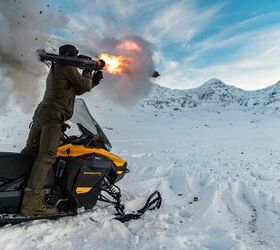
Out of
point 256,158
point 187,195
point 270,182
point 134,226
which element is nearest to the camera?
point 134,226

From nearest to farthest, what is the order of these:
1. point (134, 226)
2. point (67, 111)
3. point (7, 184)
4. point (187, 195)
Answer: point (7, 184), point (67, 111), point (134, 226), point (187, 195)

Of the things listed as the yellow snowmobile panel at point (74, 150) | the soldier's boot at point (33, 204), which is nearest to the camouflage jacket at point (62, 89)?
the yellow snowmobile panel at point (74, 150)

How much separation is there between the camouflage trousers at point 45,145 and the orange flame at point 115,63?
2572 mm

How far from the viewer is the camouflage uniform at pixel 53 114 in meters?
4.94

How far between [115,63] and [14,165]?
3.38 meters

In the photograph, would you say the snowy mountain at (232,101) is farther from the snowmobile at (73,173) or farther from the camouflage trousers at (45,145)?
the camouflage trousers at (45,145)

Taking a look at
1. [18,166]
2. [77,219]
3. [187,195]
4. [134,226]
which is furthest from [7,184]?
[187,195]

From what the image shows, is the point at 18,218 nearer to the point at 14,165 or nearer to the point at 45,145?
the point at 14,165

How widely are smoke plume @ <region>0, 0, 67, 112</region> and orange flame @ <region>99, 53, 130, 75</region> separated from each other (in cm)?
147

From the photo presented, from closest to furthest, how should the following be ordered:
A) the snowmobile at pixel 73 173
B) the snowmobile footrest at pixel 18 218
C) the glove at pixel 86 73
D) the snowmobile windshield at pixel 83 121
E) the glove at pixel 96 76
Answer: the snowmobile footrest at pixel 18 218, the snowmobile at pixel 73 173, the glove at pixel 86 73, the glove at pixel 96 76, the snowmobile windshield at pixel 83 121

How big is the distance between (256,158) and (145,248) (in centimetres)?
767

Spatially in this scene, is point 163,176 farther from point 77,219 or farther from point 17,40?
point 17,40

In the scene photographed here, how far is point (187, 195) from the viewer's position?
7.38 metres

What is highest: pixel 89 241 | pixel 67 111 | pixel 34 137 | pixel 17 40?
pixel 17 40
